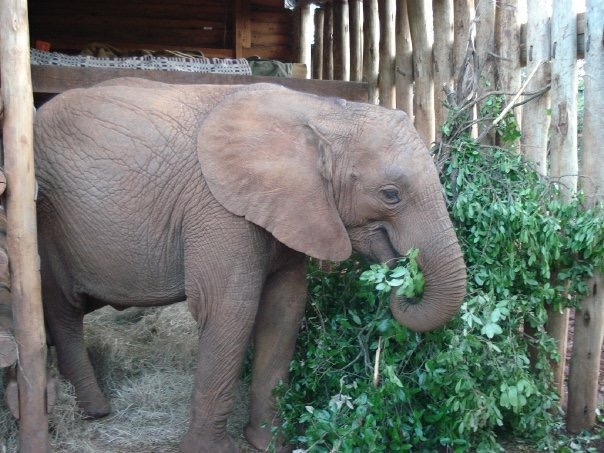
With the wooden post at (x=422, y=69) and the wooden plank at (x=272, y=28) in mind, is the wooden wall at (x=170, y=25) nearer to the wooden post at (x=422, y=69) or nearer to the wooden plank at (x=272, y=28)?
the wooden plank at (x=272, y=28)

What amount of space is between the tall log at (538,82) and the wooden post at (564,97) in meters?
0.09

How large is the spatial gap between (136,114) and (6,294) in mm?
1372

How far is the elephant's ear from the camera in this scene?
174 inches

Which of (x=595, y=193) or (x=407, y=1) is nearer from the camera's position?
(x=595, y=193)

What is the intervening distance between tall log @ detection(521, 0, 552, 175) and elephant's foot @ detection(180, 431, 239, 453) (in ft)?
9.17

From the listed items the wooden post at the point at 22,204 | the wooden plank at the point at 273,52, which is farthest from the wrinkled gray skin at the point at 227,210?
the wooden plank at the point at 273,52

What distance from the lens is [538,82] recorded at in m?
5.23

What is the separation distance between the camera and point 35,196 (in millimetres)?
4309

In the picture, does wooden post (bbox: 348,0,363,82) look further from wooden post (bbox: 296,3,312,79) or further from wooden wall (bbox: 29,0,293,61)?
wooden wall (bbox: 29,0,293,61)

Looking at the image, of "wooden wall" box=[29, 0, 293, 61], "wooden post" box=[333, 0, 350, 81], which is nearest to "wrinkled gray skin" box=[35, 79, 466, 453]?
"wooden post" box=[333, 0, 350, 81]

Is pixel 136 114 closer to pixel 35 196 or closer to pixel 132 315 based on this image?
pixel 35 196

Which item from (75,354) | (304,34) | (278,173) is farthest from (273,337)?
(304,34)

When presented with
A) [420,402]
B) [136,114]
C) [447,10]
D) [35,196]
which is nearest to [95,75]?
[136,114]

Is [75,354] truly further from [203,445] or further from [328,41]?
[328,41]
